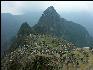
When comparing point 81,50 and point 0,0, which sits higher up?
point 0,0

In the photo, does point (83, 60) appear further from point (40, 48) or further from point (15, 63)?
point (15, 63)

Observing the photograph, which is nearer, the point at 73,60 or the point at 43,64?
the point at 43,64

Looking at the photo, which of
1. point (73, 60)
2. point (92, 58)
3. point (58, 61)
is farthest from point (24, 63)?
point (92, 58)

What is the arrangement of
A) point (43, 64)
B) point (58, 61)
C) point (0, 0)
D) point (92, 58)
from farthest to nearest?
point (92, 58)
point (58, 61)
point (43, 64)
point (0, 0)

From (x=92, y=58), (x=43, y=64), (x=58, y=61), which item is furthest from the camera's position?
(x=92, y=58)

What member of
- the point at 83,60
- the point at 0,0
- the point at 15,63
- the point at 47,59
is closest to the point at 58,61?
the point at 47,59

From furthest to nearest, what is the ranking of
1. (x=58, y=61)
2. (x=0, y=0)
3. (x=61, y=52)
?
1. (x=61, y=52)
2. (x=58, y=61)
3. (x=0, y=0)

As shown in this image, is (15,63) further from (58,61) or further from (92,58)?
(92,58)

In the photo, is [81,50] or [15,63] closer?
[15,63]

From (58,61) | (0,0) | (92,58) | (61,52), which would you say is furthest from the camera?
(61,52)
